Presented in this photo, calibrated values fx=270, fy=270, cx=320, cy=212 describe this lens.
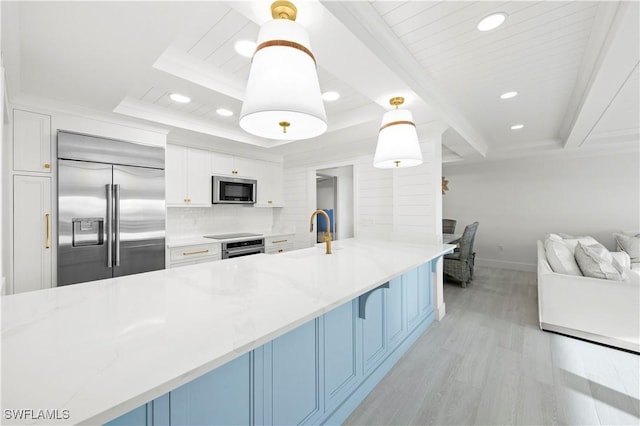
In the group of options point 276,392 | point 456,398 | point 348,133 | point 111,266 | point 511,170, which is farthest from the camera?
point 511,170

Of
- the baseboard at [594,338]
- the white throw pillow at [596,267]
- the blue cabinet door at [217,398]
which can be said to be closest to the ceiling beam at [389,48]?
the blue cabinet door at [217,398]

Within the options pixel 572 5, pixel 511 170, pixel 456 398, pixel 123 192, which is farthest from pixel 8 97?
pixel 511 170

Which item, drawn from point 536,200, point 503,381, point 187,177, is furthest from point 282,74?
point 536,200

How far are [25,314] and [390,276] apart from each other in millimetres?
1506

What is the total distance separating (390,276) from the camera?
4.87ft

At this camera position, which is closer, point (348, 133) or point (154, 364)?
point (154, 364)

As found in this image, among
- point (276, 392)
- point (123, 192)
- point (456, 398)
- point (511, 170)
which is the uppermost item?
point (511, 170)

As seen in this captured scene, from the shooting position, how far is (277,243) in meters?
4.68

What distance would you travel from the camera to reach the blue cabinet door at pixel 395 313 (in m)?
2.22

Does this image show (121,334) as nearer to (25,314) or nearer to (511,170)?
(25,314)

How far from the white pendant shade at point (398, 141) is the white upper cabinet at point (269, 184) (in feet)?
9.93

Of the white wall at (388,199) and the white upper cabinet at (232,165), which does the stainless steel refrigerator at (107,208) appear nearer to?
the white upper cabinet at (232,165)

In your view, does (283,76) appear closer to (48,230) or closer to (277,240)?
(48,230)

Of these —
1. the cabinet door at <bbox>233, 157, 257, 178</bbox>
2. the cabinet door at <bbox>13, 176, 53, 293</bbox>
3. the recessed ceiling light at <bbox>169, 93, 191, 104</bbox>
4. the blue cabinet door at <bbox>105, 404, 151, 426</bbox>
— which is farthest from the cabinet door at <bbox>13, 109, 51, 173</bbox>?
the blue cabinet door at <bbox>105, 404, 151, 426</bbox>
